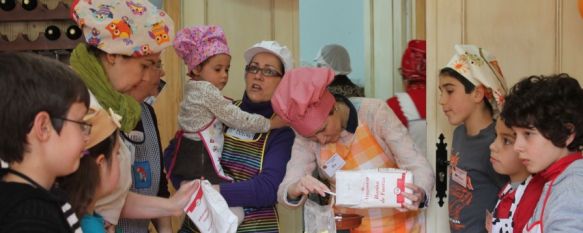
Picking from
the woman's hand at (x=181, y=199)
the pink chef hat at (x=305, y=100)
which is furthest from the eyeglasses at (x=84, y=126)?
the pink chef hat at (x=305, y=100)

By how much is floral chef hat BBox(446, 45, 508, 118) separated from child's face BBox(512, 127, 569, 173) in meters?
0.34

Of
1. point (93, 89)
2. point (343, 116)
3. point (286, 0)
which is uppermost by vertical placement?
point (286, 0)

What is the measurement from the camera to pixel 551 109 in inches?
72.7

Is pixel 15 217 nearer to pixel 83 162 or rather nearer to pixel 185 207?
pixel 83 162

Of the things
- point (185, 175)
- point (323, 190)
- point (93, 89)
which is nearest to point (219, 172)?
point (185, 175)

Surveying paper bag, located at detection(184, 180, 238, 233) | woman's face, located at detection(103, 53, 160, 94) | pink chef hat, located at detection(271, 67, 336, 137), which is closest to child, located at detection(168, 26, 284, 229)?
pink chef hat, located at detection(271, 67, 336, 137)

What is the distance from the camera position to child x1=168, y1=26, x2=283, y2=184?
8.27ft

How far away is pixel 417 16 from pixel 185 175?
2069 mm

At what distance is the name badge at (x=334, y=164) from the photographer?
2383 millimetres

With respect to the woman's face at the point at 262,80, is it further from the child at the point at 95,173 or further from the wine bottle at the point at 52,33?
the wine bottle at the point at 52,33

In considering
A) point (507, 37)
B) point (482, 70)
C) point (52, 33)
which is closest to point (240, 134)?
point (482, 70)

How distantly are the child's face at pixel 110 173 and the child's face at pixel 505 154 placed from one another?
109 cm

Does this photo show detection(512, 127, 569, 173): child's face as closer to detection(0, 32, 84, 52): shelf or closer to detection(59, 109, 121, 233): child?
detection(59, 109, 121, 233): child

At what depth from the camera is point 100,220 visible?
1689 mm
